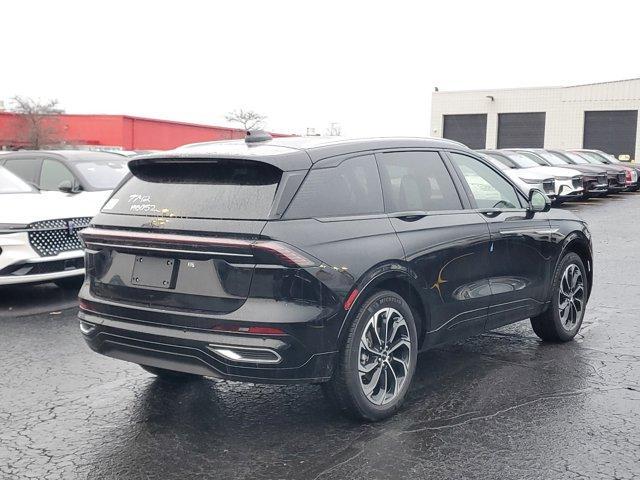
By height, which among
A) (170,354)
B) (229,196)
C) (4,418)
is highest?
(229,196)

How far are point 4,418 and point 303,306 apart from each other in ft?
6.92

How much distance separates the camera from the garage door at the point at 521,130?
5397 cm

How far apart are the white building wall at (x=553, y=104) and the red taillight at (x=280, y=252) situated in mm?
49948

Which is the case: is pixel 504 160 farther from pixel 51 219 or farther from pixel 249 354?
pixel 249 354

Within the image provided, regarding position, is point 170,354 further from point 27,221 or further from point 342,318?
point 27,221

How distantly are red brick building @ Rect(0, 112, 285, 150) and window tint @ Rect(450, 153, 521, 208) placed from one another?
39.5 m

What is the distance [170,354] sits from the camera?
4301mm

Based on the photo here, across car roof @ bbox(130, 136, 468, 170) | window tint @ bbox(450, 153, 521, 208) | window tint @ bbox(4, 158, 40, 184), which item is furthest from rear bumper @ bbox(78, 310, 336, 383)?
window tint @ bbox(4, 158, 40, 184)

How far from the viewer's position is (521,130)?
180ft

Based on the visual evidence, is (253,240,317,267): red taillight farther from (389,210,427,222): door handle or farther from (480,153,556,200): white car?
(480,153,556,200): white car

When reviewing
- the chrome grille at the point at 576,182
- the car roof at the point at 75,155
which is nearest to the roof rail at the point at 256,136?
the car roof at the point at 75,155

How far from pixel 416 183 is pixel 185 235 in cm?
176

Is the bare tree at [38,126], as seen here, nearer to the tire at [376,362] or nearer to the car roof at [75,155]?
the car roof at [75,155]

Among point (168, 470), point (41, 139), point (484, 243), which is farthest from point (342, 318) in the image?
→ point (41, 139)
